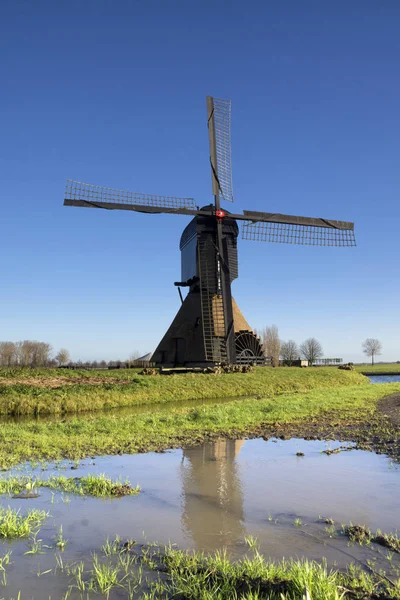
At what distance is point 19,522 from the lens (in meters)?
4.49

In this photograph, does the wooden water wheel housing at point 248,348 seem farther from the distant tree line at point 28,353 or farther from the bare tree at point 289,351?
the distant tree line at point 28,353

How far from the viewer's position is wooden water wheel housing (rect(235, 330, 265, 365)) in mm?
33531

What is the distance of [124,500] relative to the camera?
5.47 m

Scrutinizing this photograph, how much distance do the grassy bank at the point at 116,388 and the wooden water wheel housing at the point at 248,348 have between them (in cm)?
135

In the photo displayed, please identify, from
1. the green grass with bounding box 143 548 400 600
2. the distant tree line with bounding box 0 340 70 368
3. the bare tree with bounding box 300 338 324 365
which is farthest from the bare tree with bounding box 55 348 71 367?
the green grass with bounding box 143 548 400 600

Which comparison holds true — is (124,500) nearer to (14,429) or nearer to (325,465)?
(325,465)

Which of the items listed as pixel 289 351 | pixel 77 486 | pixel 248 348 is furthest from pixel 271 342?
pixel 77 486

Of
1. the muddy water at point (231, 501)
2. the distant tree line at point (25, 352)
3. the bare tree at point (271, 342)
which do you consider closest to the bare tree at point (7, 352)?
the distant tree line at point (25, 352)

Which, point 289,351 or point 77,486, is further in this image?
point 289,351

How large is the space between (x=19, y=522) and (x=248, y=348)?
99.2 ft

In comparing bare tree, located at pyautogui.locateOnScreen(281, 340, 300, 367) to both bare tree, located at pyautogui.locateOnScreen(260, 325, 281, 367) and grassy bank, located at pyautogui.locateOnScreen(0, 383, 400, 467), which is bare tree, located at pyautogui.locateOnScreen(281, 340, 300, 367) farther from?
grassy bank, located at pyautogui.locateOnScreen(0, 383, 400, 467)

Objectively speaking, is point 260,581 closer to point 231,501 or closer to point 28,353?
point 231,501

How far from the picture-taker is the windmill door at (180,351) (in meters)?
31.8

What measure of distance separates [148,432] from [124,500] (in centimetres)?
508
